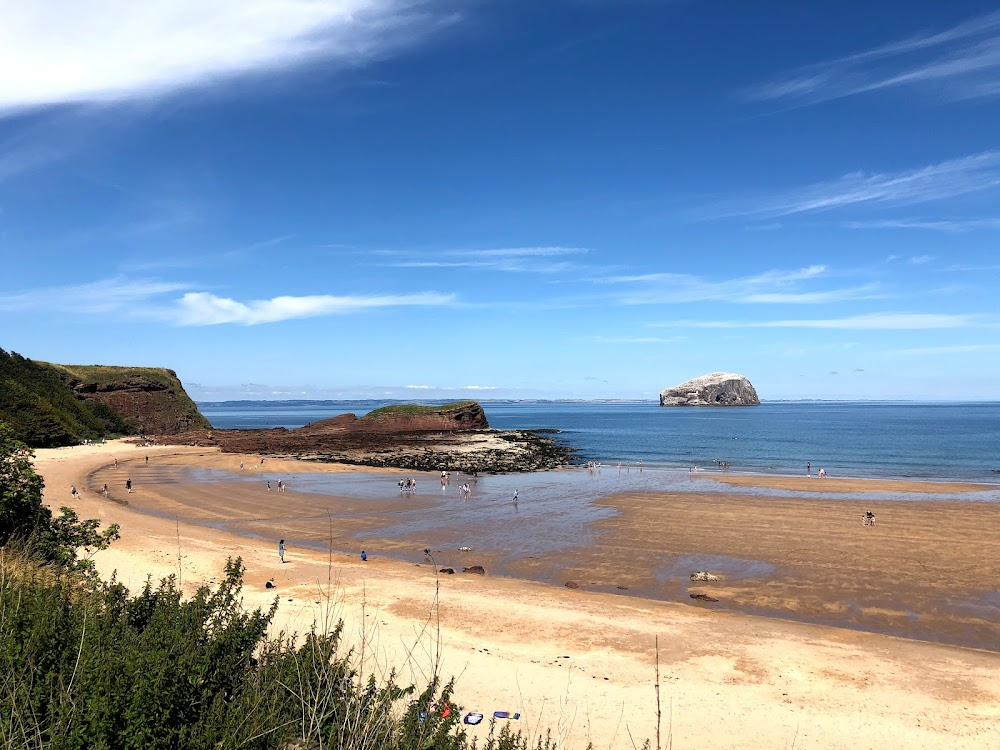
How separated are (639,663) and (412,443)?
218 ft

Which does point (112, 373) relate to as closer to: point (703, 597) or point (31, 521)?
point (31, 521)

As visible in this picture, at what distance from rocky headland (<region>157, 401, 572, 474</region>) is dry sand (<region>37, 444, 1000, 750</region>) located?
1466 inches

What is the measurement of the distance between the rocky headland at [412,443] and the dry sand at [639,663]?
37.2m

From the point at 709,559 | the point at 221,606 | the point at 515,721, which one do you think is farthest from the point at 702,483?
the point at 221,606

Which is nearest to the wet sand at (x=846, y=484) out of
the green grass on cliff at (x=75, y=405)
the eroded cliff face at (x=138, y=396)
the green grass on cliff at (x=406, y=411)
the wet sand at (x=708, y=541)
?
the wet sand at (x=708, y=541)

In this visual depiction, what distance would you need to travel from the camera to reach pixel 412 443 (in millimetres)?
78500

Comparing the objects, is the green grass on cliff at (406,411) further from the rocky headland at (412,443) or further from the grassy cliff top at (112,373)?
the grassy cliff top at (112,373)

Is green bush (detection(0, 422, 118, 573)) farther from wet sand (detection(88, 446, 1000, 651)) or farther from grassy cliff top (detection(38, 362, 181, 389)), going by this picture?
grassy cliff top (detection(38, 362, 181, 389))

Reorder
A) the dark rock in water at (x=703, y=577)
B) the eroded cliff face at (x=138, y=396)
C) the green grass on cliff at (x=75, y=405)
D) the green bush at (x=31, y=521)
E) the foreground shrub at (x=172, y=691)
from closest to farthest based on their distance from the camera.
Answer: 1. the foreground shrub at (x=172, y=691)
2. the green bush at (x=31, y=521)
3. the dark rock in water at (x=703, y=577)
4. the green grass on cliff at (x=75, y=405)
5. the eroded cliff face at (x=138, y=396)

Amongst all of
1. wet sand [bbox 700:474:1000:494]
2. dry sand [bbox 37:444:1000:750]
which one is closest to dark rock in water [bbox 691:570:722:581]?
dry sand [bbox 37:444:1000:750]

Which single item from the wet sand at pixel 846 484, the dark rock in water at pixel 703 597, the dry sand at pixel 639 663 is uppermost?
the dry sand at pixel 639 663

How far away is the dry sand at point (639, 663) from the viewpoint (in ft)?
36.2

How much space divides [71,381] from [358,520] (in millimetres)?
86656

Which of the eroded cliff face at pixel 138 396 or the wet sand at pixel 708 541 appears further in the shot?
the eroded cliff face at pixel 138 396
